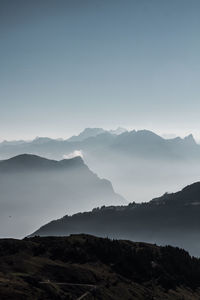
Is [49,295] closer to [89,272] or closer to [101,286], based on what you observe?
[101,286]

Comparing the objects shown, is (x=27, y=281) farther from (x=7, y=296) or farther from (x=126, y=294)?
(x=126, y=294)

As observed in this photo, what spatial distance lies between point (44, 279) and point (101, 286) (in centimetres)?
3001

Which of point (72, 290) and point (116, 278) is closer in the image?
point (72, 290)

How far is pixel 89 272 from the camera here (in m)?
188

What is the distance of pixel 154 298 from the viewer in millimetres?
189000

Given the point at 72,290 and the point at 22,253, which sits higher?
the point at 22,253

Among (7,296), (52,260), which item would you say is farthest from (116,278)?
(7,296)

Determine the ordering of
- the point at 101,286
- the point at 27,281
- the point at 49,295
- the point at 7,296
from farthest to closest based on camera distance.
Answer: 1. the point at 101,286
2. the point at 27,281
3. the point at 49,295
4. the point at 7,296

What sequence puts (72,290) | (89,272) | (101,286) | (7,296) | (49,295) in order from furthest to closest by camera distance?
(89,272) → (101,286) → (72,290) → (49,295) → (7,296)

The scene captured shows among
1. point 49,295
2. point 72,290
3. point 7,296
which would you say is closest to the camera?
point 7,296

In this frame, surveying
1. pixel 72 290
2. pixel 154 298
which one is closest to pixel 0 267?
pixel 72 290

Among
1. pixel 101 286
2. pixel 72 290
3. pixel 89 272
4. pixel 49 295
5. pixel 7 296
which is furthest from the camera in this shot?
pixel 89 272

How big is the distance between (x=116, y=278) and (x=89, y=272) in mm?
18854

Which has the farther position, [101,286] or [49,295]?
[101,286]
